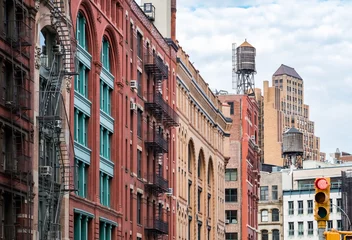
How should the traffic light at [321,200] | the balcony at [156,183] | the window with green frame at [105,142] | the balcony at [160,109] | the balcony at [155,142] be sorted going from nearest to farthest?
the traffic light at [321,200], the window with green frame at [105,142], the balcony at [156,183], the balcony at [155,142], the balcony at [160,109]

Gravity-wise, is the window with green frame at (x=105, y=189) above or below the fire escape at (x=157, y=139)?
below

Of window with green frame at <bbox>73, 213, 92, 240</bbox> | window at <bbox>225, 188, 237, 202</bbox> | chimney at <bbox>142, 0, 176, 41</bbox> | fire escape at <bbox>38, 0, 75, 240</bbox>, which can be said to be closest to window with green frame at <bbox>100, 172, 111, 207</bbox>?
window with green frame at <bbox>73, 213, 92, 240</bbox>

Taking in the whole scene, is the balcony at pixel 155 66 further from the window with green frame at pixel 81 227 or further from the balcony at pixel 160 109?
the window with green frame at pixel 81 227

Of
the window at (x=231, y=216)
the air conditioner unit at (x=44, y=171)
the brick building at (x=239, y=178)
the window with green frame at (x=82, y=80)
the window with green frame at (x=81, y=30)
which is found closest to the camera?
the air conditioner unit at (x=44, y=171)

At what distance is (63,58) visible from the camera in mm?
61094

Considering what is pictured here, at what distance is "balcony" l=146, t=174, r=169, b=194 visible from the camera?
3389 inches

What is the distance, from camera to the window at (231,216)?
150000 mm

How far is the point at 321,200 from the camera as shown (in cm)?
2617

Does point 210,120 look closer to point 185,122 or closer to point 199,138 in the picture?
point 199,138

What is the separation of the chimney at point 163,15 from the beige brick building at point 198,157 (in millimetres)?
3365

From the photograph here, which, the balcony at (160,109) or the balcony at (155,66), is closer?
the balcony at (155,66)

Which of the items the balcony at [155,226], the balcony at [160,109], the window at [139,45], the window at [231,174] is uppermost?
the window at [139,45]

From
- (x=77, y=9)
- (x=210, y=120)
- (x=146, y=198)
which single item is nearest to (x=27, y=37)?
(x=77, y=9)

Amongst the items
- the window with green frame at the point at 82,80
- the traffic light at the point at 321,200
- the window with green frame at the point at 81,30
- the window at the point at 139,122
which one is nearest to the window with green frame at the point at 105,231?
the window with green frame at the point at 82,80
